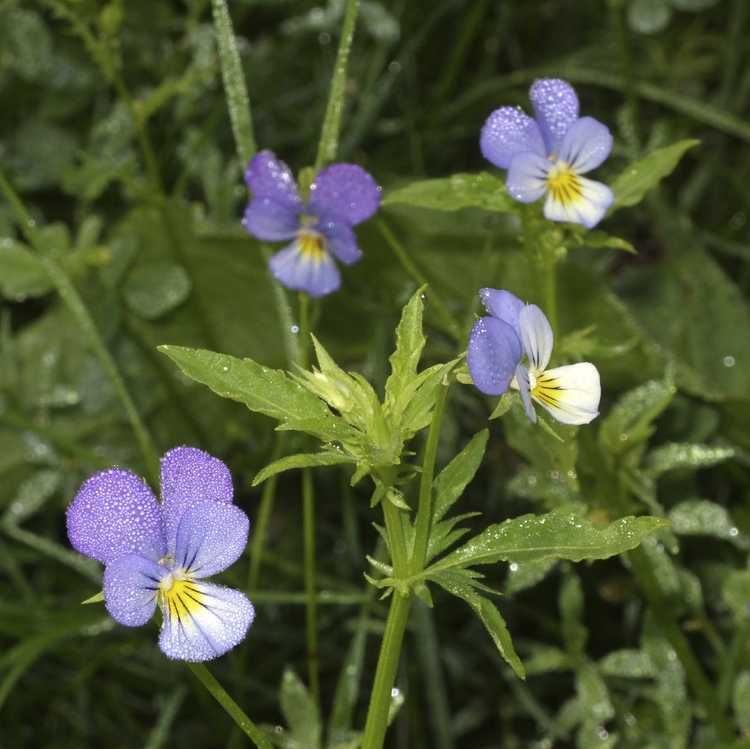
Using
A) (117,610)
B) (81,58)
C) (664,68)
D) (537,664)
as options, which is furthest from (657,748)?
(81,58)

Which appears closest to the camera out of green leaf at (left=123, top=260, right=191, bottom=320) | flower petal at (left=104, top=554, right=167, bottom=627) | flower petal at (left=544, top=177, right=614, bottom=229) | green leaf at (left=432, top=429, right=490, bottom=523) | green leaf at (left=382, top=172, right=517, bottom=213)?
flower petal at (left=104, top=554, right=167, bottom=627)

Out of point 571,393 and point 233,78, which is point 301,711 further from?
point 233,78

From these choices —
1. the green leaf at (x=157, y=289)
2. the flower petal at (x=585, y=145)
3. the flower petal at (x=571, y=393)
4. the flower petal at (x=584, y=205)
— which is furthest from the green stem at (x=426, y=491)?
the green leaf at (x=157, y=289)

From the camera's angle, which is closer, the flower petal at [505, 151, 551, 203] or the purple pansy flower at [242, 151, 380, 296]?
the flower petal at [505, 151, 551, 203]

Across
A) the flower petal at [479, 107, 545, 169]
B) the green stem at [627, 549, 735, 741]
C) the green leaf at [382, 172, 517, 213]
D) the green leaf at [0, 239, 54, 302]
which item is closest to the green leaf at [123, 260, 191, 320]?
the green leaf at [0, 239, 54, 302]

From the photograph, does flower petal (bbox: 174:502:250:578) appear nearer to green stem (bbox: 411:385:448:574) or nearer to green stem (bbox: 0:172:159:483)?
green stem (bbox: 411:385:448:574)

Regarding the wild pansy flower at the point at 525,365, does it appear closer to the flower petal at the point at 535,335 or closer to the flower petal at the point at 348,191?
the flower petal at the point at 535,335

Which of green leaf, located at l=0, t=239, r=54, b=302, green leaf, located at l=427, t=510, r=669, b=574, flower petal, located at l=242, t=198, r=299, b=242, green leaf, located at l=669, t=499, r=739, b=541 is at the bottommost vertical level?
green leaf, located at l=669, t=499, r=739, b=541

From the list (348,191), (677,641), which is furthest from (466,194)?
(677,641)
